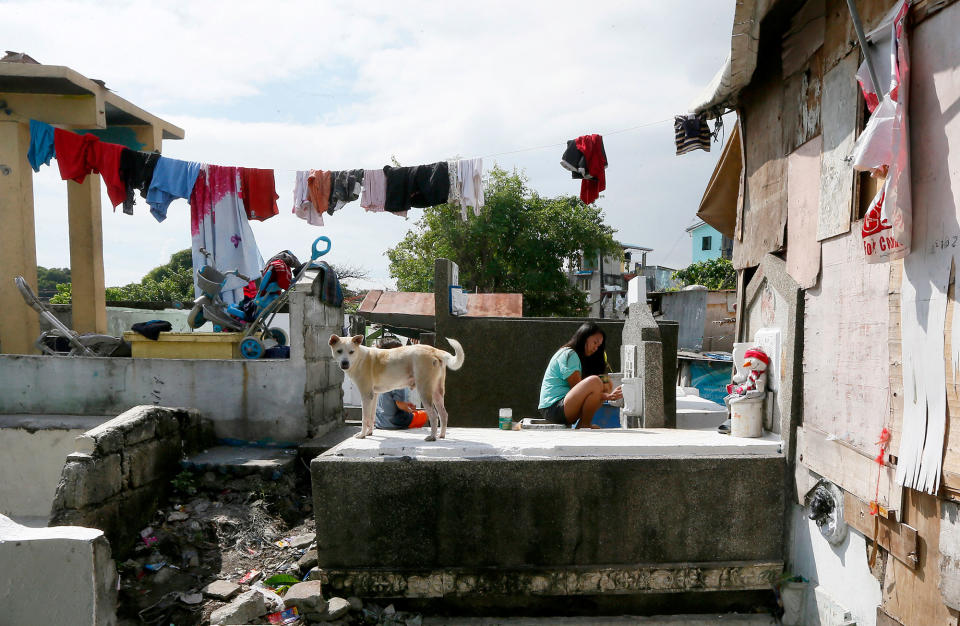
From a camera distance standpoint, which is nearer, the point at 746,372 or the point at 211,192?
the point at 746,372

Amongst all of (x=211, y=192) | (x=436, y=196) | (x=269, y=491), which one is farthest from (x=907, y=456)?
(x=211, y=192)

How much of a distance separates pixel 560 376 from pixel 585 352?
366 millimetres

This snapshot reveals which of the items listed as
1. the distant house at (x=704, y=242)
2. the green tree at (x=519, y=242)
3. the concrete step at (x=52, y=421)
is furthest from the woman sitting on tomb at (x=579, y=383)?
the distant house at (x=704, y=242)

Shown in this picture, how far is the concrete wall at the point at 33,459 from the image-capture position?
670cm

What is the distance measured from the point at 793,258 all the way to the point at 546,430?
2.59 metres

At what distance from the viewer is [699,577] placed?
14.4 ft

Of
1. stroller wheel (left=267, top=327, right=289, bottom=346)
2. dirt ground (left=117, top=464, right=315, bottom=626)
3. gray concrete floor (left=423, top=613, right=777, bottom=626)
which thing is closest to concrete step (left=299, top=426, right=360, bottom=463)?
dirt ground (left=117, top=464, right=315, bottom=626)

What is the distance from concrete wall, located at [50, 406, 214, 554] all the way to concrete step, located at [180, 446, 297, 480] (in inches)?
9.5

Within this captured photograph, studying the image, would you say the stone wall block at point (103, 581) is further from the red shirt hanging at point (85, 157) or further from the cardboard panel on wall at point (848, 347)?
the red shirt hanging at point (85, 157)

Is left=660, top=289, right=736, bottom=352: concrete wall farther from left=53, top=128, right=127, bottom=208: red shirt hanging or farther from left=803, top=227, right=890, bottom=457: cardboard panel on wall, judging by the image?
left=53, top=128, right=127, bottom=208: red shirt hanging

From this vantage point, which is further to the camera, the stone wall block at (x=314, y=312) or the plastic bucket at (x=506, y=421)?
the stone wall block at (x=314, y=312)

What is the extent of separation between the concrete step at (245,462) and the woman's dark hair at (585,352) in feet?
10.8

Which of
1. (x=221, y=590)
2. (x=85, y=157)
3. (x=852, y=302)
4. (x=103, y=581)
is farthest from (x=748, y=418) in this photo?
(x=85, y=157)

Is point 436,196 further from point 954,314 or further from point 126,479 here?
point 954,314
